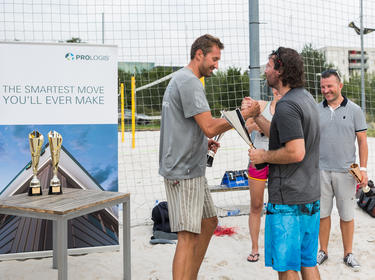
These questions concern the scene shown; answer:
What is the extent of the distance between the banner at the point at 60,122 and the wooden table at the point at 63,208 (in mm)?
595

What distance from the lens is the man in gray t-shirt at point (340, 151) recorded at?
3236 mm

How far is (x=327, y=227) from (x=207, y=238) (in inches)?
49.1

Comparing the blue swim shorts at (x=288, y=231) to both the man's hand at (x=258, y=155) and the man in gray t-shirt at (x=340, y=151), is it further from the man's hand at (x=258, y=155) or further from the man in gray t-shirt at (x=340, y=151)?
the man in gray t-shirt at (x=340, y=151)

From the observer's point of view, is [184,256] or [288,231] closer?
[288,231]

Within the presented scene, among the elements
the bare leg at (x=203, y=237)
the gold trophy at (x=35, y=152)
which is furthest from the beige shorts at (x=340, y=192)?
the gold trophy at (x=35, y=152)

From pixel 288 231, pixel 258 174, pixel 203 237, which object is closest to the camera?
pixel 288 231

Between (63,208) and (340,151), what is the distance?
7.47 ft

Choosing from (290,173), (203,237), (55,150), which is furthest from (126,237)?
(290,173)

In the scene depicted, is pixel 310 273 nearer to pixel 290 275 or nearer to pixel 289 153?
pixel 290 275

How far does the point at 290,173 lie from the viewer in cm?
204

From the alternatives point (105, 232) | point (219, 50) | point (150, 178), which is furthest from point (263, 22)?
point (150, 178)

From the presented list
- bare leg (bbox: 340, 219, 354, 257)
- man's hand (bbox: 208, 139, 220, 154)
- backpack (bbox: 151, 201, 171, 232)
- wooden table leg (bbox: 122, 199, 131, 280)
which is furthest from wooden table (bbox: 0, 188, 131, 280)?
bare leg (bbox: 340, 219, 354, 257)

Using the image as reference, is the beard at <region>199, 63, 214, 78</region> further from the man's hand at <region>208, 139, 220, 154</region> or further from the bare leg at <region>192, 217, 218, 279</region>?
the bare leg at <region>192, 217, 218, 279</region>

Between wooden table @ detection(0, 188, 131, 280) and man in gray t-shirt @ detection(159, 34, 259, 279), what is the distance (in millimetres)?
552
